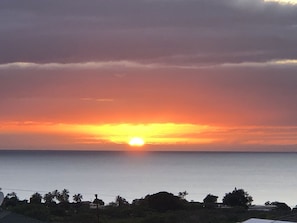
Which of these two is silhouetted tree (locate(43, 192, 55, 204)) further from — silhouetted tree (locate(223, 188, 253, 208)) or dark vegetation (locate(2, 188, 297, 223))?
silhouetted tree (locate(223, 188, 253, 208))

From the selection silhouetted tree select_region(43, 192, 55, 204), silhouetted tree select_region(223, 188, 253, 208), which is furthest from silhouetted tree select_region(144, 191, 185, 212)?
silhouetted tree select_region(43, 192, 55, 204)

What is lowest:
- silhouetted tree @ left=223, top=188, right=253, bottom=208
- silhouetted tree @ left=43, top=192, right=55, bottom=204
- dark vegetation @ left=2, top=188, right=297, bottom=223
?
dark vegetation @ left=2, top=188, right=297, bottom=223

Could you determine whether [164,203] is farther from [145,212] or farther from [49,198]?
[49,198]

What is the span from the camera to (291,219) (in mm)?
21078

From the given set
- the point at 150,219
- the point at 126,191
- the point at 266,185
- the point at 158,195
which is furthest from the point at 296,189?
the point at 150,219

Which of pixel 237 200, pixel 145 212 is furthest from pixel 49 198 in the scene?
pixel 237 200

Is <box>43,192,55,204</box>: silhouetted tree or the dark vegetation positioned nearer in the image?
the dark vegetation

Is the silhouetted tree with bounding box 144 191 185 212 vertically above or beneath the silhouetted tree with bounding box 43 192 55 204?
beneath

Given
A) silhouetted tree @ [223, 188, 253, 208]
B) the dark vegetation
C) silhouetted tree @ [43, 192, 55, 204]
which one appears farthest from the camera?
silhouetted tree @ [223, 188, 253, 208]

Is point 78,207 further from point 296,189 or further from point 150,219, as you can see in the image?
point 296,189

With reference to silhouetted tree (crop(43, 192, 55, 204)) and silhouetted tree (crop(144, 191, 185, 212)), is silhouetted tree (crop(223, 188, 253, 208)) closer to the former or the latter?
silhouetted tree (crop(144, 191, 185, 212))

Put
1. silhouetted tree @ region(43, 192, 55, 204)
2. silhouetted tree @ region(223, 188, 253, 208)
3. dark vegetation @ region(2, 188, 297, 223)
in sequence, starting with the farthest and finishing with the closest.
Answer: silhouetted tree @ region(223, 188, 253, 208) → silhouetted tree @ region(43, 192, 55, 204) → dark vegetation @ region(2, 188, 297, 223)

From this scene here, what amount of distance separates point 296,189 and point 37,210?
82667 millimetres

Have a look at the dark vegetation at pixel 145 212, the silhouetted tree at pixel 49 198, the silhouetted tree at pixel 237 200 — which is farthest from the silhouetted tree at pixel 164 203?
the silhouetted tree at pixel 49 198
